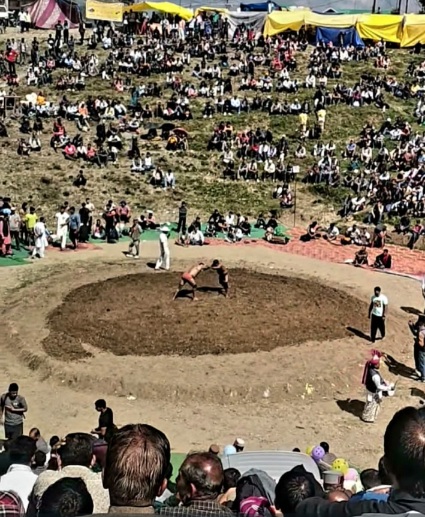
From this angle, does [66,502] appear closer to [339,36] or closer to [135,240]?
[135,240]

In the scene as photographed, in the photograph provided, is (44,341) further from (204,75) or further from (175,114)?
(204,75)

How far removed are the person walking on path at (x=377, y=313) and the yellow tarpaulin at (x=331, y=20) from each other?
3657 cm

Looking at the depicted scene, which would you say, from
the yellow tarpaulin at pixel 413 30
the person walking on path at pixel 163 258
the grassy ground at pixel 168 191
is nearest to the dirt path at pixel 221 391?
the person walking on path at pixel 163 258

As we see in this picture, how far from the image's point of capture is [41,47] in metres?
48.6

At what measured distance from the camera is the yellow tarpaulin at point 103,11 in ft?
173

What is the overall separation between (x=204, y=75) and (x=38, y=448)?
3612 cm

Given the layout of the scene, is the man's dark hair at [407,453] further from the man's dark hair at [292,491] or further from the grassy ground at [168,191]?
the grassy ground at [168,191]

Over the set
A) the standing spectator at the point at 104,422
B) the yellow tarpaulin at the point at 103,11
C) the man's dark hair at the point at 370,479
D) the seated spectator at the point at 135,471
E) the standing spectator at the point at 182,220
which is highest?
the yellow tarpaulin at the point at 103,11

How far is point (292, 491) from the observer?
19.7 feet

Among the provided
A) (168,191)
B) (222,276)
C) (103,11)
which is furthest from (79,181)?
(103,11)

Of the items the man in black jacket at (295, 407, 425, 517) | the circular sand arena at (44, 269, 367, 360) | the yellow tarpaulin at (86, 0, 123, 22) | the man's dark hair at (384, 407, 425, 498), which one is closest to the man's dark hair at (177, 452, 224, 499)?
the man in black jacket at (295, 407, 425, 517)

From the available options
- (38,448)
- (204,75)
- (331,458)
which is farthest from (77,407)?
(204,75)

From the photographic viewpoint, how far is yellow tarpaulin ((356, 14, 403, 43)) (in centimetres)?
5075

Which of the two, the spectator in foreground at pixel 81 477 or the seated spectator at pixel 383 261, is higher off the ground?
the spectator in foreground at pixel 81 477
